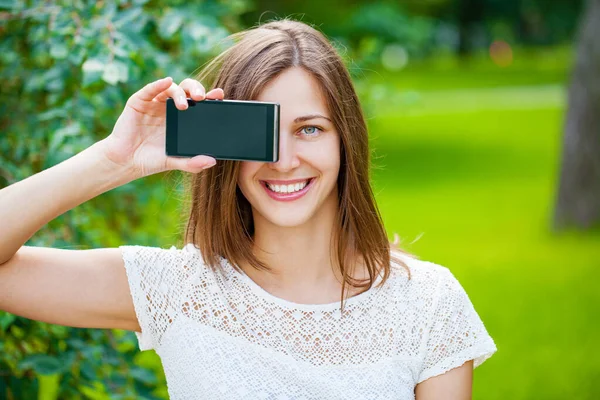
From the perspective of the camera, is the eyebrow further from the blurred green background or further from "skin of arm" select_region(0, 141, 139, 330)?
the blurred green background

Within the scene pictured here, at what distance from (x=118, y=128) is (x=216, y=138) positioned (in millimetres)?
264

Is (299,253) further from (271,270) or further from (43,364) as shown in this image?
(43,364)

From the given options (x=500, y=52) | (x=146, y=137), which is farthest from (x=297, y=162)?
(x=500, y=52)

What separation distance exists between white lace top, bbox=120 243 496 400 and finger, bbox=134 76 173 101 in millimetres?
466

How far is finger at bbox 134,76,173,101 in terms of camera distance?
2018mm

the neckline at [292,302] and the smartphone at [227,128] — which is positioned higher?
the smartphone at [227,128]

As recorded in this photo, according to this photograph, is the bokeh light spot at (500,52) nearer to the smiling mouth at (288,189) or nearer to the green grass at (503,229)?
the green grass at (503,229)

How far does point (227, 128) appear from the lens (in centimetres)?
201

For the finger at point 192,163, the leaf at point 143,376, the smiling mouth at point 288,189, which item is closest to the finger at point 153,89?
the finger at point 192,163

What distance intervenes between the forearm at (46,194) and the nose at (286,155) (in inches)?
16.0

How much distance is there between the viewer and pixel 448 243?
8.05 m

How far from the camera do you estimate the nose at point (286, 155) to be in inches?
83.4

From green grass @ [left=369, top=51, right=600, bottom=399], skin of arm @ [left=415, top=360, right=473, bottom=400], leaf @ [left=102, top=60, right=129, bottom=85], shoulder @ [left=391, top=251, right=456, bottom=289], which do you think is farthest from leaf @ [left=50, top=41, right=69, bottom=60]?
skin of arm @ [left=415, top=360, right=473, bottom=400]

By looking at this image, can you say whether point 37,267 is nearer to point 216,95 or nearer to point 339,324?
point 216,95
